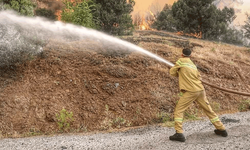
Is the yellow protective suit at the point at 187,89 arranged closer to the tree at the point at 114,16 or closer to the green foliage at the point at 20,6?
the green foliage at the point at 20,6

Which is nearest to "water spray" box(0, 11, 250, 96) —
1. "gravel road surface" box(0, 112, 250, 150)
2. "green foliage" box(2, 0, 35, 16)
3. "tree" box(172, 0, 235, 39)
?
"green foliage" box(2, 0, 35, 16)

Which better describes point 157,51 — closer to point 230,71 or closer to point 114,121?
point 230,71

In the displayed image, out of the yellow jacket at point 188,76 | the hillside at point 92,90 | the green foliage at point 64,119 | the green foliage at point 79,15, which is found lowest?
the green foliage at point 64,119

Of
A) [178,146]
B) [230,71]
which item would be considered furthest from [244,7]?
[178,146]

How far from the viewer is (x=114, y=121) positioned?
575 cm

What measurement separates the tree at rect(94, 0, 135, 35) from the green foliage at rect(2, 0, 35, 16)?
6.30m

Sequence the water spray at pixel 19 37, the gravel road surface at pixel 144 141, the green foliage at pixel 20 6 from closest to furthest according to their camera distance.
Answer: the gravel road surface at pixel 144 141, the water spray at pixel 19 37, the green foliage at pixel 20 6

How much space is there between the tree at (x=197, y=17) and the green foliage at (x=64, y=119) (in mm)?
17766

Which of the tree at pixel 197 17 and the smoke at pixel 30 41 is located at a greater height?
the tree at pixel 197 17

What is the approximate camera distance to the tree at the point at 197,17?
20.2m

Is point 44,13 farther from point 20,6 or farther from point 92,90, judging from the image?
point 92,90

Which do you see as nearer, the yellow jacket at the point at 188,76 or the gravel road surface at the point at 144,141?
the gravel road surface at the point at 144,141

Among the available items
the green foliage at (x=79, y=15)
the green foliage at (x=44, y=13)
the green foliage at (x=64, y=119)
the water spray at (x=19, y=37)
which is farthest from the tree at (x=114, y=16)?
the green foliage at (x=64, y=119)

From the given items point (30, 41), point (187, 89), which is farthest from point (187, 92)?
point (30, 41)
